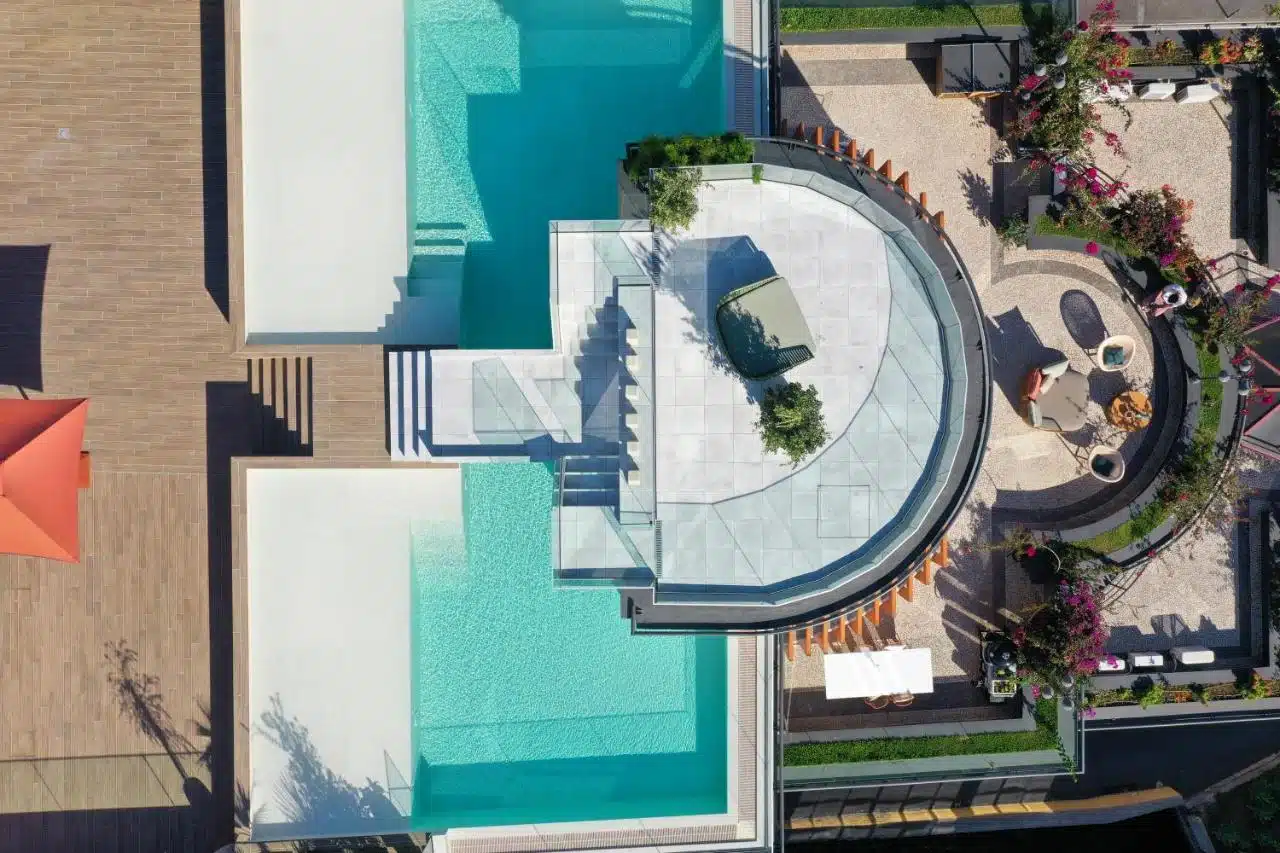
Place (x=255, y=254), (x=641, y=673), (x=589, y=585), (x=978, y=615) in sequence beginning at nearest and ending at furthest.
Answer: (x=589, y=585) → (x=255, y=254) → (x=641, y=673) → (x=978, y=615)

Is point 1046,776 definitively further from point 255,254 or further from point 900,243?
point 255,254

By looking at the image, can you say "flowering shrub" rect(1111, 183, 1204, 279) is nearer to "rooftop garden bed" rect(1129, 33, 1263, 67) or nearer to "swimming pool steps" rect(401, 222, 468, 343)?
"rooftop garden bed" rect(1129, 33, 1263, 67)

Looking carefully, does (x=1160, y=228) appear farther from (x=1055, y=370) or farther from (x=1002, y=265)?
(x=1055, y=370)

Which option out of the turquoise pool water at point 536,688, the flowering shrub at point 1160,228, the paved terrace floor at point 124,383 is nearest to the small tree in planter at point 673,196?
the turquoise pool water at point 536,688

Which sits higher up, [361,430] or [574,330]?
[574,330]

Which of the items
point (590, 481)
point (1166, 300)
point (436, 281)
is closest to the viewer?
point (590, 481)

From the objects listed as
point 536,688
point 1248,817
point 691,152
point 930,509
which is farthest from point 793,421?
point 1248,817

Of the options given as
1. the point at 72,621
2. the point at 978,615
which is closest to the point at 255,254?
the point at 72,621

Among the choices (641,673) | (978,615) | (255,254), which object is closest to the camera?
(255,254)
